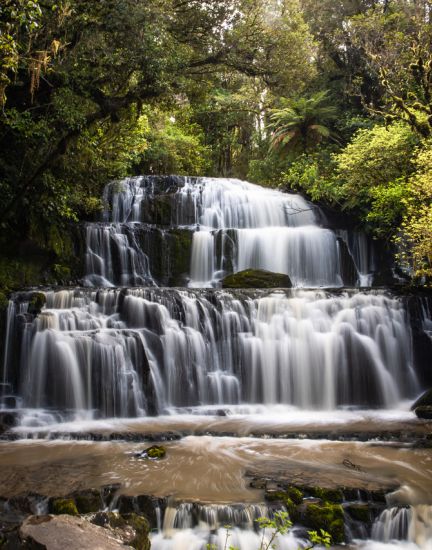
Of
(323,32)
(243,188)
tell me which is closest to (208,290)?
(243,188)

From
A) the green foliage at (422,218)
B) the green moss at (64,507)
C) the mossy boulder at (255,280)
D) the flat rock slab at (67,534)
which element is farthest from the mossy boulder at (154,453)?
the green foliage at (422,218)

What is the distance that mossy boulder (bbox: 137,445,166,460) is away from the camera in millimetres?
6952

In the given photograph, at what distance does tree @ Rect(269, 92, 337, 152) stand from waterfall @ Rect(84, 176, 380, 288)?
2.77 meters

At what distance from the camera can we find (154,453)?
6977mm

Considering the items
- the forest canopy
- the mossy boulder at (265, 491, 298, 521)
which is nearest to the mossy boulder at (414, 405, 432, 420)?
the forest canopy

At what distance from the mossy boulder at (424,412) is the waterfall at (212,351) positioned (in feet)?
3.56

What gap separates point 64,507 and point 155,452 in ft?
6.22

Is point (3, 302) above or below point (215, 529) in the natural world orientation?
above

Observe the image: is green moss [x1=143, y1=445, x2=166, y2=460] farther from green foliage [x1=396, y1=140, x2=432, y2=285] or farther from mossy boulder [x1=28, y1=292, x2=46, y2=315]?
green foliage [x1=396, y1=140, x2=432, y2=285]

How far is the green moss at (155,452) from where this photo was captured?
696cm

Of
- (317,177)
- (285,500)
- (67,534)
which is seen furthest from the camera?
(317,177)

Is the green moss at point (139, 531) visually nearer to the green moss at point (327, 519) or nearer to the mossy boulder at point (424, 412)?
the green moss at point (327, 519)

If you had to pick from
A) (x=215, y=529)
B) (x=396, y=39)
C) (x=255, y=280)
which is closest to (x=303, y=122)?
(x=396, y=39)

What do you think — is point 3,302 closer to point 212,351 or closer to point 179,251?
point 212,351
